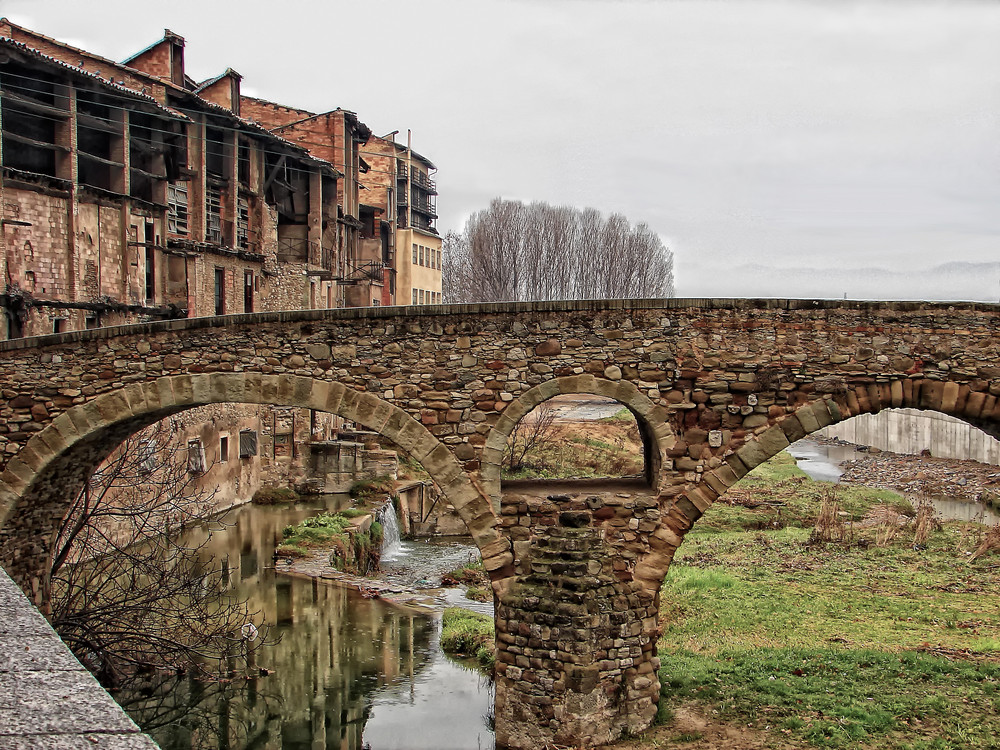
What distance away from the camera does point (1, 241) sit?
57.2 feet

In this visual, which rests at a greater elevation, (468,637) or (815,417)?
(815,417)

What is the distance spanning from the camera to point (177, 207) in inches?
959

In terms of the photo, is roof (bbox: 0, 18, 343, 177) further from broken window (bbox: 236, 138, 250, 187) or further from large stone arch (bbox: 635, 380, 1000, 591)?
large stone arch (bbox: 635, 380, 1000, 591)

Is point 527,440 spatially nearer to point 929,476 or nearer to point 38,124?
point 929,476

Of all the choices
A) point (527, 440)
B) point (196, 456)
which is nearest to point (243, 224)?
point (196, 456)

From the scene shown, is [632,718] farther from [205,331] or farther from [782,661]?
[205,331]

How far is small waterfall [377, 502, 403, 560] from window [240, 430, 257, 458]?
4179 mm

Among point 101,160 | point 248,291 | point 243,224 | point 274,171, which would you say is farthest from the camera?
point 274,171

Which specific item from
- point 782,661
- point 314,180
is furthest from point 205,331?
point 314,180

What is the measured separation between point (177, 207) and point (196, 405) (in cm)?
1475

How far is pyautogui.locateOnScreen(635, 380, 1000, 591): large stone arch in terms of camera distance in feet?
33.8

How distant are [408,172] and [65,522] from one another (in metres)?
30.5

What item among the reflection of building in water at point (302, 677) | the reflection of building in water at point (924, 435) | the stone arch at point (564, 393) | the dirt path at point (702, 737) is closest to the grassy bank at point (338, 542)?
the reflection of building in water at point (302, 677)

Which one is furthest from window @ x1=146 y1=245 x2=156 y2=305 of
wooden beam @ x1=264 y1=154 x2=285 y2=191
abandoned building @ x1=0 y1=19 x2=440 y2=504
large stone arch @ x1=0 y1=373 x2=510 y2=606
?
large stone arch @ x1=0 y1=373 x2=510 y2=606
